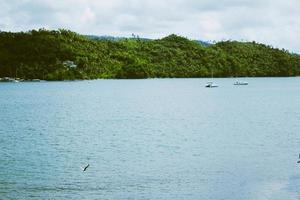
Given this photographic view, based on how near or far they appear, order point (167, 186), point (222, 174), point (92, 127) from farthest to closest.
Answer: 1. point (92, 127)
2. point (222, 174)
3. point (167, 186)

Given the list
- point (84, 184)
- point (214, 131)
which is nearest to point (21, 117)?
point (214, 131)

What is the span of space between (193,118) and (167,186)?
186 feet

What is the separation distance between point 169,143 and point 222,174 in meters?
19.0

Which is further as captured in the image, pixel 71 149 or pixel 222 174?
pixel 71 149

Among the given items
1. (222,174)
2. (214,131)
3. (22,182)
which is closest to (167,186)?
(222,174)

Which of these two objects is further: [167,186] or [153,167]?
[153,167]

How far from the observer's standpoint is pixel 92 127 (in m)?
78.9

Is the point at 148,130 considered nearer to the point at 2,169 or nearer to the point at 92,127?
the point at 92,127

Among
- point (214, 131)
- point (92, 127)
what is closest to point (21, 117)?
point (92, 127)

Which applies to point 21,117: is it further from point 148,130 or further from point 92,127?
point 148,130

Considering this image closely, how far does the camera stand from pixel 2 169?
42812 millimetres

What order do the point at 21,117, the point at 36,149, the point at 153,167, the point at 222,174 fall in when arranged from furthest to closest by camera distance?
the point at 21,117
the point at 36,149
the point at 153,167
the point at 222,174

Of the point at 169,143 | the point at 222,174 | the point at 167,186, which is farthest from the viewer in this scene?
the point at 169,143

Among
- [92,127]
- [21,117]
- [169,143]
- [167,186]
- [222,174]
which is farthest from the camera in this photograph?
[21,117]
